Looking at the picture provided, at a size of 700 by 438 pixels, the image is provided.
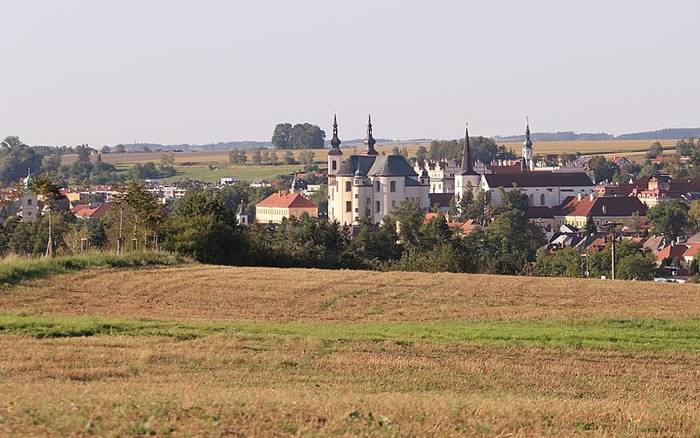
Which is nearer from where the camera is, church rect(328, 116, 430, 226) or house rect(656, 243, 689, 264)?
house rect(656, 243, 689, 264)

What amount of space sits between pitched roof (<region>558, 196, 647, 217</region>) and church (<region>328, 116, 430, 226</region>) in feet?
61.2

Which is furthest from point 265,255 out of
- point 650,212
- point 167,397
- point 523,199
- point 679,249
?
point 523,199

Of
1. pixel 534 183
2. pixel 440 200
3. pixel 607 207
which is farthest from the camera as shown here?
pixel 534 183

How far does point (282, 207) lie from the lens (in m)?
151

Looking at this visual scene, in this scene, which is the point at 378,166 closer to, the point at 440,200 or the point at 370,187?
the point at 370,187

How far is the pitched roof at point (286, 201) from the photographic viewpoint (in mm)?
151875

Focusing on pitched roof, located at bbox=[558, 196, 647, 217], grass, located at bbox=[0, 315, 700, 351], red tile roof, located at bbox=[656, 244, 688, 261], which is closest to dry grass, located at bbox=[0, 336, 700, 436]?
grass, located at bbox=[0, 315, 700, 351]

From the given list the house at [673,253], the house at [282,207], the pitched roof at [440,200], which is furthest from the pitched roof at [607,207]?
the house at [673,253]

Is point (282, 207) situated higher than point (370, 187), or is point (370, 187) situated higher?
point (370, 187)

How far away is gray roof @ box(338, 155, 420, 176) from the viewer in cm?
14388

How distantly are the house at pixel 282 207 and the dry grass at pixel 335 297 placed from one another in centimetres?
11063

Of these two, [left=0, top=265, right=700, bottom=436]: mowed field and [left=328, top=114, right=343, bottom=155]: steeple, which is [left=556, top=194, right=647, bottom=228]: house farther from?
[left=0, top=265, right=700, bottom=436]: mowed field

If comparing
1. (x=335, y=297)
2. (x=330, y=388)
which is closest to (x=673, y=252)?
(x=335, y=297)

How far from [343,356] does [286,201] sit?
13297cm
